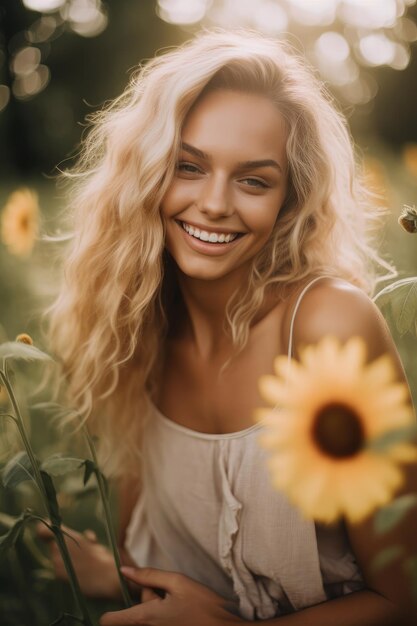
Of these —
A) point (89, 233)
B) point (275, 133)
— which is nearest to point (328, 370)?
point (275, 133)

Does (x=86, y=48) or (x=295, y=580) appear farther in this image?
(x=86, y=48)

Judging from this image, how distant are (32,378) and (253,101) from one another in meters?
0.98

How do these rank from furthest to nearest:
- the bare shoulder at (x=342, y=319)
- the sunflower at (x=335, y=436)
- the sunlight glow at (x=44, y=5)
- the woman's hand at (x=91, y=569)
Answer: the sunlight glow at (x=44, y=5) < the woman's hand at (x=91, y=569) < the bare shoulder at (x=342, y=319) < the sunflower at (x=335, y=436)

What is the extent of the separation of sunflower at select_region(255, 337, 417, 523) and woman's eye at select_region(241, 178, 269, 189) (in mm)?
499

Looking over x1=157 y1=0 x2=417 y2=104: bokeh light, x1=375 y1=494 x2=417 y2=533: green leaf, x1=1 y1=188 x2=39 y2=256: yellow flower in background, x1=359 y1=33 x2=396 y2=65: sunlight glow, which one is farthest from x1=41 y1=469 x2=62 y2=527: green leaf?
x1=359 y1=33 x2=396 y2=65: sunlight glow

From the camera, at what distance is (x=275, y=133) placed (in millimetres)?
1245

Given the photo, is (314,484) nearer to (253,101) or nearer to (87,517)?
(253,101)

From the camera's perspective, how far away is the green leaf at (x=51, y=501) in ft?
3.43

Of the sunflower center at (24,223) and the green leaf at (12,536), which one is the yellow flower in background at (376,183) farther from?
the green leaf at (12,536)

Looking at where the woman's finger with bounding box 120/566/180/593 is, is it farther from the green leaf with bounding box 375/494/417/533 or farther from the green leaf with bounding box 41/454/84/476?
the green leaf with bounding box 375/494/417/533

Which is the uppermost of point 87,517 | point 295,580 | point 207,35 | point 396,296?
point 207,35

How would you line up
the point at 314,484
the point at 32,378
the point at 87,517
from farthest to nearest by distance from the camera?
the point at 87,517 < the point at 32,378 < the point at 314,484

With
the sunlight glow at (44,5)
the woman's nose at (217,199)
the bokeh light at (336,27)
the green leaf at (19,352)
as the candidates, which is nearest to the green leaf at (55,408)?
the green leaf at (19,352)

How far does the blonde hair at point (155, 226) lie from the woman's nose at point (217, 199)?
0.10 metres
